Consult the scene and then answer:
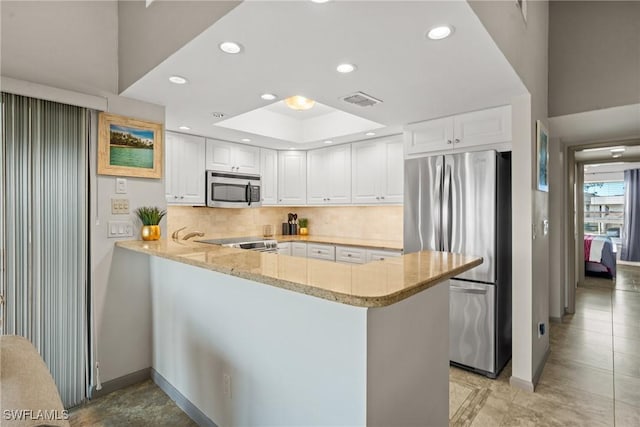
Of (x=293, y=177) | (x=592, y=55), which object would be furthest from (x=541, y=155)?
(x=293, y=177)

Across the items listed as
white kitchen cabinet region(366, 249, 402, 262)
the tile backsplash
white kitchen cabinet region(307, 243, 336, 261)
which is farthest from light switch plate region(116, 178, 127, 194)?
white kitchen cabinet region(366, 249, 402, 262)

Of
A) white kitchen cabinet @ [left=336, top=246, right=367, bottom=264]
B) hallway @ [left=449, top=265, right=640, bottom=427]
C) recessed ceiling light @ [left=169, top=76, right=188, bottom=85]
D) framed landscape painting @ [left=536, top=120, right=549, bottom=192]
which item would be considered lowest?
hallway @ [left=449, top=265, right=640, bottom=427]

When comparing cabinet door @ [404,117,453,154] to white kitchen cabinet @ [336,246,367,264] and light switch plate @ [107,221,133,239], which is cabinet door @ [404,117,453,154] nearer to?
white kitchen cabinet @ [336,246,367,264]

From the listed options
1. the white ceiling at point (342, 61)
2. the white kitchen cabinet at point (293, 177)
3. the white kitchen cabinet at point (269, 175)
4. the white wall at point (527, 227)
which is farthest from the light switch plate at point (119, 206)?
the white wall at point (527, 227)

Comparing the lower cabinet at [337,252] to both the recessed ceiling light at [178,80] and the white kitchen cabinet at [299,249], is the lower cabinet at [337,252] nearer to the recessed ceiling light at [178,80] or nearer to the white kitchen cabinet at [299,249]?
the white kitchen cabinet at [299,249]

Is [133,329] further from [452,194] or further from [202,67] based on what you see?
[452,194]

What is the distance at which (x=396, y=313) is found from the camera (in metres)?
1.29

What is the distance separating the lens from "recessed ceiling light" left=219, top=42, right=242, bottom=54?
5.47ft

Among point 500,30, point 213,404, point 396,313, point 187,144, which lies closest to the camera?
point 396,313

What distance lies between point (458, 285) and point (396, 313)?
1756 mm

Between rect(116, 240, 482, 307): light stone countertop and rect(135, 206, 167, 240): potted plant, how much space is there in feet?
2.36

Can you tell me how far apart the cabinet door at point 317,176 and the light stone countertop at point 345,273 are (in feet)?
9.52

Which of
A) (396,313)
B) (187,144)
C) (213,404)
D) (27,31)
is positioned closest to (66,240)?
(27,31)

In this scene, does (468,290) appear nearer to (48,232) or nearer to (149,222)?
(149,222)
